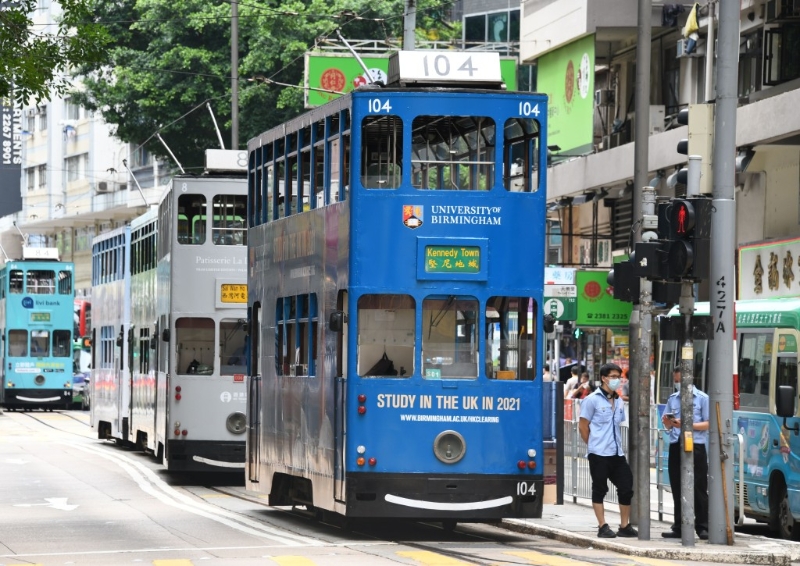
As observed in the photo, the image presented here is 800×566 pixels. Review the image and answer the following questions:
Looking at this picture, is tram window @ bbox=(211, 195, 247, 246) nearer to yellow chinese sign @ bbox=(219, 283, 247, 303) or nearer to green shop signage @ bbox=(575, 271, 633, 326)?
yellow chinese sign @ bbox=(219, 283, 247, 303)

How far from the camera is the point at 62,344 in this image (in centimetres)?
5650

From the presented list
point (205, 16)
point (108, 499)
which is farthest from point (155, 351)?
point (205, 16)

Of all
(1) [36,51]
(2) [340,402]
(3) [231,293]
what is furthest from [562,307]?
(1) [36,51]

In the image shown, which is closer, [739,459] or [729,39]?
[729,39]

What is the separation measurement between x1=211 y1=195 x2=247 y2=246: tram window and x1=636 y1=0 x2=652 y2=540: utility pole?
8047mm

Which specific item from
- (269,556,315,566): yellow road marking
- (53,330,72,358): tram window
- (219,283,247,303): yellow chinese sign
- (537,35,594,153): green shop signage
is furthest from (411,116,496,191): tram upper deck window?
(53,330,72,358): tram window

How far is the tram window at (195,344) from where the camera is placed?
85.1 ft

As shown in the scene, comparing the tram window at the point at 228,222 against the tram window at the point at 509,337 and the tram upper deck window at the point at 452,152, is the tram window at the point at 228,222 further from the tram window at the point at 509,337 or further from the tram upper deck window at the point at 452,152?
the tram window at the point at 509,337

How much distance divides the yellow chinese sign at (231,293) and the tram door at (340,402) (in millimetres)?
9051

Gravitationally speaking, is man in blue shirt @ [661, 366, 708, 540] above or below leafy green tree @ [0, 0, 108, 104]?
below

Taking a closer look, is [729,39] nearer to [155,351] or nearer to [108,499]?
Result: [108,499]

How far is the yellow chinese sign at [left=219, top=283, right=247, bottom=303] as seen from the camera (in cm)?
2591

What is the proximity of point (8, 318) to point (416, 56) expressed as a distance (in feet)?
133

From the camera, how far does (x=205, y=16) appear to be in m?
53.8
